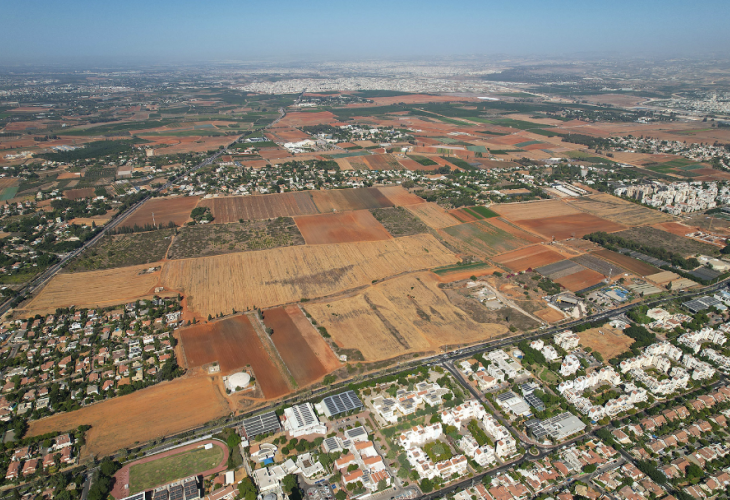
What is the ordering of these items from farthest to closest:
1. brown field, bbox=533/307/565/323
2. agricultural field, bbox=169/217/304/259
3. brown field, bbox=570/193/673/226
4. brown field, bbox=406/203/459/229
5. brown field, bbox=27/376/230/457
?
1. brown field, bbox=570/193/673/226
2. brown field, bbox=406/203/459/229
3. agricultural field, bbox=169/217/304/259
4. brown field, bbox=533/307/565/323
5. brown field, bbox=27/376/230/457

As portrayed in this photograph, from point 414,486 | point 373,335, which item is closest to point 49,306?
point 373,335

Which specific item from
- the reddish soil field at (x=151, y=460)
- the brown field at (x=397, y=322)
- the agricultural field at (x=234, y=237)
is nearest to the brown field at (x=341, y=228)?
the agricultural field at (x=234, y=237)

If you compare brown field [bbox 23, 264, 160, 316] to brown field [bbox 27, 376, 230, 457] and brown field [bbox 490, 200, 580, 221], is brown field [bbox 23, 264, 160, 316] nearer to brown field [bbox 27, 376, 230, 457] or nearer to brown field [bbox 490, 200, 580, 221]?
brown field [bbox 27, 376, 230, 457]

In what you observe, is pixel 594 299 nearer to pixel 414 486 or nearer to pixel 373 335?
pixel 373 335

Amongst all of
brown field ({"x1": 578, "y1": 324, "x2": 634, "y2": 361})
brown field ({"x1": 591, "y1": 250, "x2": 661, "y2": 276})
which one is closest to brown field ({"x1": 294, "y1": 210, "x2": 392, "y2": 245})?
brown field ({"x1": 591, "y1": 250, "x2": 661, "y2": 276})

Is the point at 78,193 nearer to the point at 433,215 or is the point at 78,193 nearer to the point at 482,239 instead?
the point at 433,215

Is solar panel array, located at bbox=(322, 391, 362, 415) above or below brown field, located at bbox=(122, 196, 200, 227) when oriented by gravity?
below
